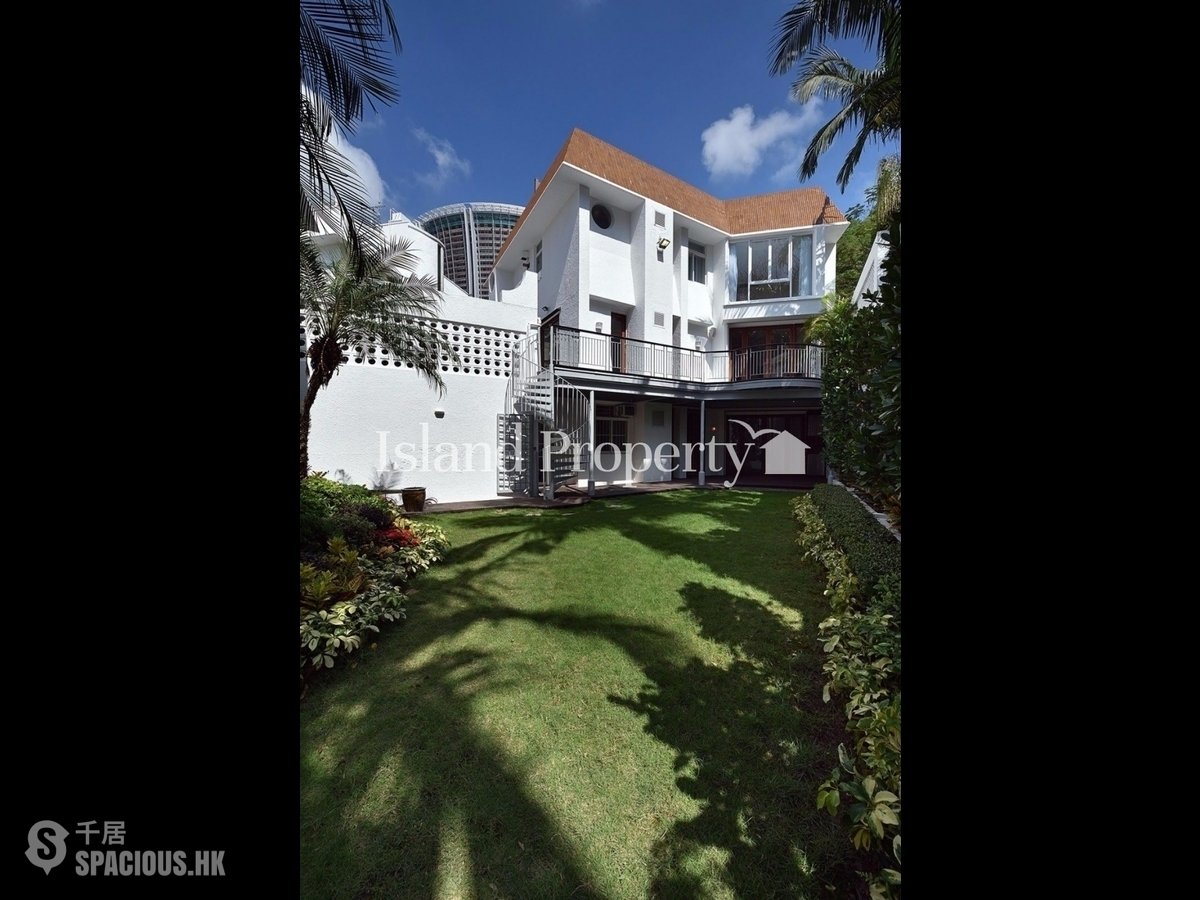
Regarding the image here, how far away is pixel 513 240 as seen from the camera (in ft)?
56.1

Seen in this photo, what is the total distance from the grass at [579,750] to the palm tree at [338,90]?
175 inches

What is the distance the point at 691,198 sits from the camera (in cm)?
1617

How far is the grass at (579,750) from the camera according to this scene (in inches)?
79.0

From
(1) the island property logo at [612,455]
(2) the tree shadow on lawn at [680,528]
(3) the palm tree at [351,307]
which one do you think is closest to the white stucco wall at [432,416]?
(1) the island property logo at [612,455]

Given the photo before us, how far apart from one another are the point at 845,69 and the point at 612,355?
8.64 m

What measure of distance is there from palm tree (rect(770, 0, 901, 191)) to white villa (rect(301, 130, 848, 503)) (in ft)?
17.0

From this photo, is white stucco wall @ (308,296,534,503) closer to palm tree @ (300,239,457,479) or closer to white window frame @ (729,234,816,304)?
palm tree @ (300,239,457,479)

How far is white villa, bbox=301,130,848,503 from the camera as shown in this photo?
35.2 ft

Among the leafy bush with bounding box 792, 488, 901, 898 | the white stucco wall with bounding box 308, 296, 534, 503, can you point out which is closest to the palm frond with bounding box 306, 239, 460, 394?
the white stucco wall with bounding box 308, 296, 534, 503

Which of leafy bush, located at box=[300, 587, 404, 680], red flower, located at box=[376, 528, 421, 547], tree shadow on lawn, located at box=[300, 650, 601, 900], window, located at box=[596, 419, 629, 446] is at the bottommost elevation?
tree shadow on lawn, located at box=[300, 650, 601, 900]

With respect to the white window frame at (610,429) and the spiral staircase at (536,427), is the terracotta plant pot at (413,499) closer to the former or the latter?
the spiral staircase at (536,427)
